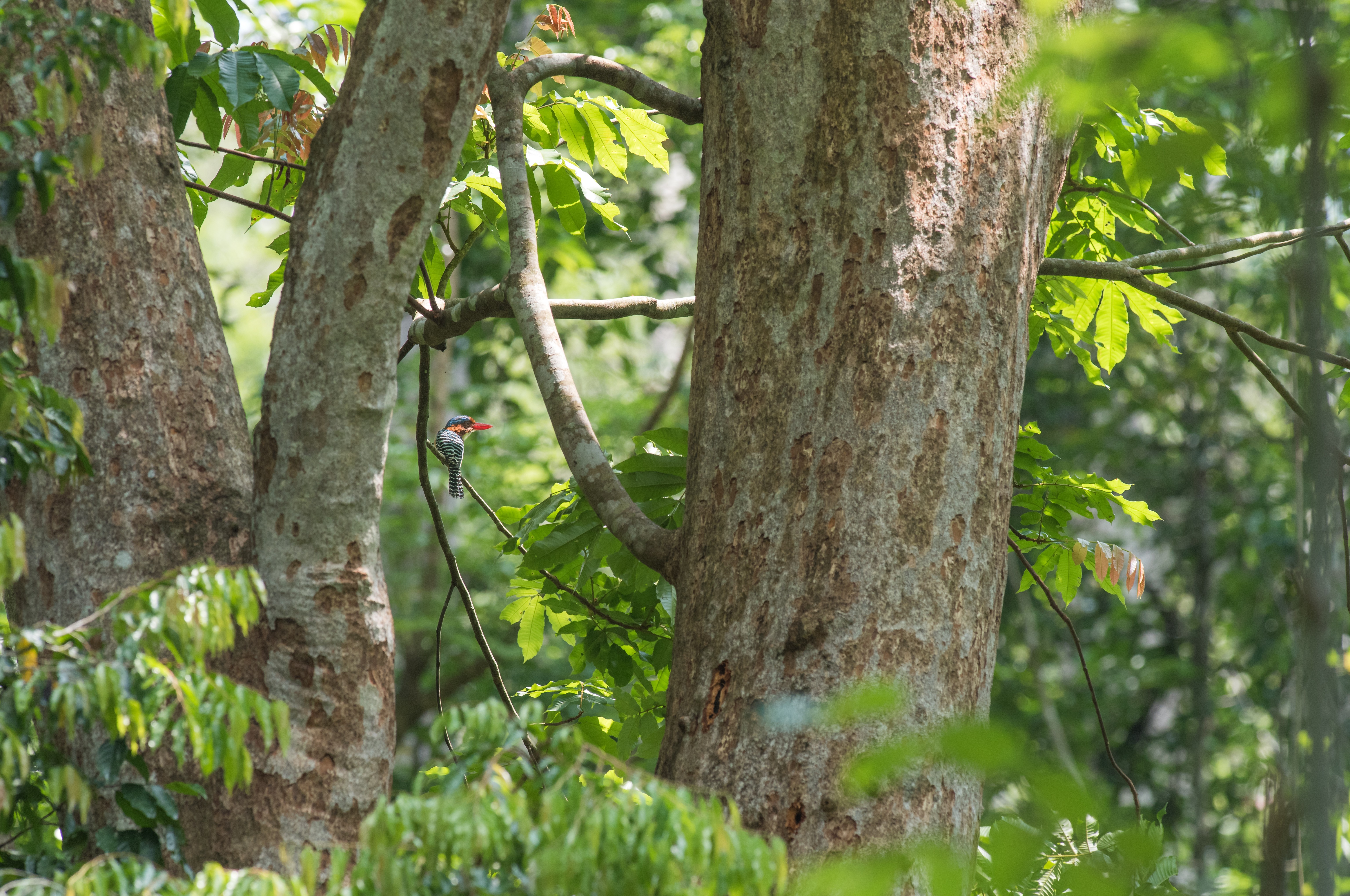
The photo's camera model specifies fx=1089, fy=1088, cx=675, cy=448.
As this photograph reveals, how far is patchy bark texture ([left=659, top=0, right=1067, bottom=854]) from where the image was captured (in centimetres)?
147

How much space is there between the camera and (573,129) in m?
2.54

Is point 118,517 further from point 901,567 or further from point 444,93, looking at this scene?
point 901,567

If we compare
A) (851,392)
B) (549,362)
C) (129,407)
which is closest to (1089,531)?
(549,362)

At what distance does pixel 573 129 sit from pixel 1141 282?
1.30 m

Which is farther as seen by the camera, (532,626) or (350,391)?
(532,626)

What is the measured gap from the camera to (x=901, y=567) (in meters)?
1.50

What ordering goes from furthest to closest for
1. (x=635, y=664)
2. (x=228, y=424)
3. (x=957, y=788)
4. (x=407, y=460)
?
(x=407, y=460), (x=635, y=664), (x=228, y=424), (x=957, y=788)

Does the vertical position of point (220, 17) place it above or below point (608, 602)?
above

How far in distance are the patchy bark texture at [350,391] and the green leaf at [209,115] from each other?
0.54 m

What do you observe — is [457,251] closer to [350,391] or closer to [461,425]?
[461,425]

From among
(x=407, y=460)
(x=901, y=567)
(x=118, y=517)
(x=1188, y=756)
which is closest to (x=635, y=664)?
(x=901, y=567)

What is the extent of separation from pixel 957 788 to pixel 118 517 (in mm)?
1192

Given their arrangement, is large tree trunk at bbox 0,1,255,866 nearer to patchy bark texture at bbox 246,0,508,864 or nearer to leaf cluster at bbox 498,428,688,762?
patchy bark texture at bbox 246,0,508,864

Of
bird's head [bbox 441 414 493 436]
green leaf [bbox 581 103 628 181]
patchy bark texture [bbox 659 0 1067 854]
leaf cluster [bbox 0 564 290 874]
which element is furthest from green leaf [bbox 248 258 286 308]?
leaf cluster [bbox 0 564 290 874]
